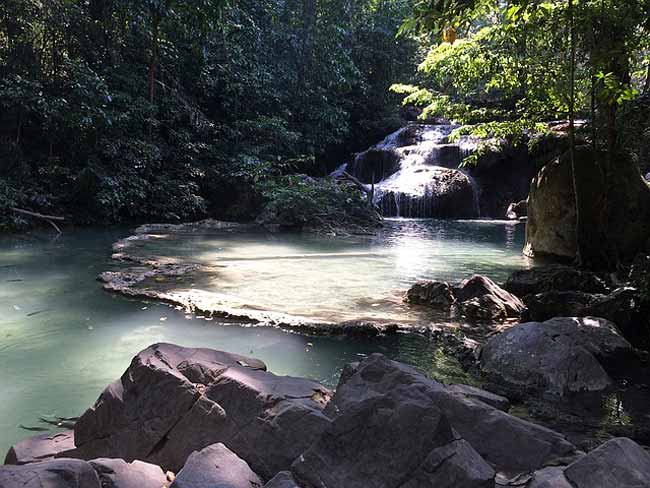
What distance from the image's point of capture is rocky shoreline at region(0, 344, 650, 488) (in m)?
1.96

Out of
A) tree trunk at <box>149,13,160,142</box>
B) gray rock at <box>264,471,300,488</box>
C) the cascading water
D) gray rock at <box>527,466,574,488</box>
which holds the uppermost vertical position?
tree trunk at <box>149,13,160,142</box>

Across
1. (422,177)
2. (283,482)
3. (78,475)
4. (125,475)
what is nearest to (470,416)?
(283,482)

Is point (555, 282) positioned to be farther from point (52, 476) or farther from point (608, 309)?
point (52, 476)

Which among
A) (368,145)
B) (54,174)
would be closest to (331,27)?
(368,145)

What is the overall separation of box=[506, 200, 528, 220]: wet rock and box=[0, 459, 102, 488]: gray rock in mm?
18522

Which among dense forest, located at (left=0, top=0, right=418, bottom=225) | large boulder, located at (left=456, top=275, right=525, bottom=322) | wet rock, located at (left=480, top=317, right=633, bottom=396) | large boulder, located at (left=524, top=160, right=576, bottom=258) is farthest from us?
dense forest, located at (left=0, top=0, right=418, bottom=225)

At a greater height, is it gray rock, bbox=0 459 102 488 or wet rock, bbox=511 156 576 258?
wet rock, bbox=511 156 576 258

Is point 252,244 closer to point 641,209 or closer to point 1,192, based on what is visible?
point 1,192

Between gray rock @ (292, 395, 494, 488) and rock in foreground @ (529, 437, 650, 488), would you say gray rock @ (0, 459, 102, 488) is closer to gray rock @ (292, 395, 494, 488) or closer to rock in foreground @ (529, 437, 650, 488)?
gray rock @ (292, 395, 494, 488)

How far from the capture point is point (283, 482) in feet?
6.60

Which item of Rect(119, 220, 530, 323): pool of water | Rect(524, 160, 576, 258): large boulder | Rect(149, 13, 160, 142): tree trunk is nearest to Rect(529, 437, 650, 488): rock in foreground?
Rect(119, 220, 530, 323): pool of water

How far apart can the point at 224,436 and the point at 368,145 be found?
23.7 metres

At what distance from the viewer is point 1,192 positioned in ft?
39.6

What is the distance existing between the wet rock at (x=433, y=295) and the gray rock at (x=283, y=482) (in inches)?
160
